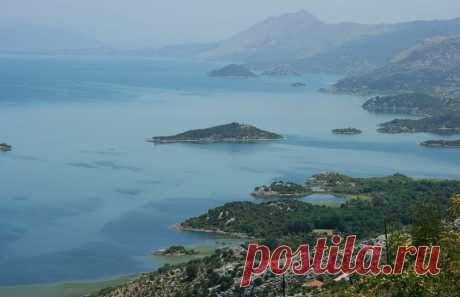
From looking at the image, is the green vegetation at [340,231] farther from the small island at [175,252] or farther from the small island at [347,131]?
the small island at [347,131]

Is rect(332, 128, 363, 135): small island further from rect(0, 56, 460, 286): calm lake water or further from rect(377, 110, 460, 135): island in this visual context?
rect(377, 110, 460, 135): island

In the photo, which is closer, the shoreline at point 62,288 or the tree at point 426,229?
the tree at point 426,229

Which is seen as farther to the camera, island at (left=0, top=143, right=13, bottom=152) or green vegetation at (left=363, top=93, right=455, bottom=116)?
green vegetation at (left=363, top=93, right=455, bottom=116)

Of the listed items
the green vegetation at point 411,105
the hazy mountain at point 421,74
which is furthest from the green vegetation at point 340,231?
the hazy mountain at point 421,74

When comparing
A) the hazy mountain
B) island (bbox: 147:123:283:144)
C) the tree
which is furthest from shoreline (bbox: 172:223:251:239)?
the hazy mountain

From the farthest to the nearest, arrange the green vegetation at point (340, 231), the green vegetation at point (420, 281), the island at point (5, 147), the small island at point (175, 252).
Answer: the island at point (5, 147), the small island at point (175, 252), the green vegetation at point (340, 231), the green vegetation at point (420, 281)

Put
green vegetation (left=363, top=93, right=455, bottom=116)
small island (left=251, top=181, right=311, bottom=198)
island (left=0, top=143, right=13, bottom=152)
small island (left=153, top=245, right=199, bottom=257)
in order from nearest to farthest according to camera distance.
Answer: small island (left=153, top=245, right=199, bottom=257) → small island (left=251, top=181, right=311, bottom=198) → island (left=0, top=143, right=13, bottom=152) → green vegetation (left=363, top=93, right=455, bottom=116)
